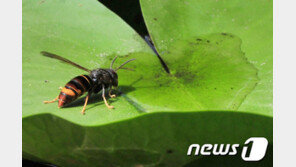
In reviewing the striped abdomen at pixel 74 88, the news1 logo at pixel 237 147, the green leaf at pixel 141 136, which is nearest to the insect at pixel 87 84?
the striped abdomen at pixel 74 88

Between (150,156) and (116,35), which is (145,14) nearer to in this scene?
(116,35)

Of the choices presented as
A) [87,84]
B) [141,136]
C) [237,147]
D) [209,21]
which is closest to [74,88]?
[87,84]

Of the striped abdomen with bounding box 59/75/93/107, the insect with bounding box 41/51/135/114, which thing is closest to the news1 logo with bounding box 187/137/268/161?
the insect with bounding box 41/51/135/114

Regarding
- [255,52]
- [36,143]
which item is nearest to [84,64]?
[36,143]

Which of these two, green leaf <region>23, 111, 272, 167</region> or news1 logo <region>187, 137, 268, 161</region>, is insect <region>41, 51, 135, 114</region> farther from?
news1 logo <region>187, 137, 268, 161</region>

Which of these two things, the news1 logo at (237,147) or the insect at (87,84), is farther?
the insect at (87,84)

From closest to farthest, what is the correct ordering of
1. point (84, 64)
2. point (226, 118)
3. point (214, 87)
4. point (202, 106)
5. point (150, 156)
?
point (226, 118), point (150, 156), point (202, 106), point (214, 87), point (84, 64)

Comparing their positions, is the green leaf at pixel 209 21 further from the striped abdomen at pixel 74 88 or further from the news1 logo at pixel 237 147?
the news1 logo at pixel 237 147
